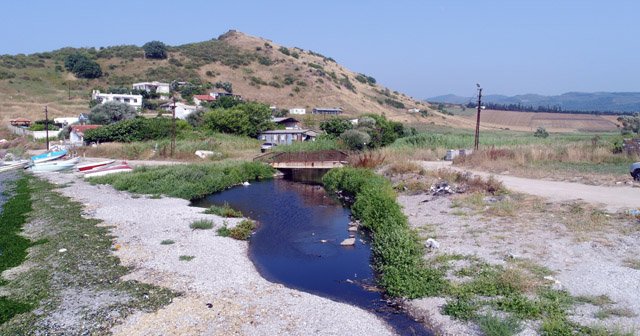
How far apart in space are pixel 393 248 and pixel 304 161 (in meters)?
28.8

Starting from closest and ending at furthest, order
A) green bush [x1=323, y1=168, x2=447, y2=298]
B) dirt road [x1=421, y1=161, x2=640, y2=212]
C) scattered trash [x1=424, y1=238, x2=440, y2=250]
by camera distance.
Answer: green bush [x1=323, y1=168, x2=447, y2=298]
scattered trash [x1=424, y1=238, x2=440, y2=250]
dirt road [x1=421, y1=161, x2=640, y2=212]

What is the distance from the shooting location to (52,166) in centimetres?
4072

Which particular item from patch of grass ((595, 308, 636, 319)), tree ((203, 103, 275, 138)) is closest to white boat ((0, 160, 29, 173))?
tree ((203, 103, 275, 138))

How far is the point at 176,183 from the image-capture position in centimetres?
3212

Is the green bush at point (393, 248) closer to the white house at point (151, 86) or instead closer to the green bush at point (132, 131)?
the green bush at point (132, 131)

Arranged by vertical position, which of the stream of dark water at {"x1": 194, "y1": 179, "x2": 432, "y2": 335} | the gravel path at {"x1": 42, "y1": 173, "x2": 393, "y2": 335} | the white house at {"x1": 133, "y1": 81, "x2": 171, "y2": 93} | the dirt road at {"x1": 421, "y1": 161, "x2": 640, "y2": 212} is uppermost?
the white house at {"x1": 133, "y1": 81, "x2": 171, "y2": 93}

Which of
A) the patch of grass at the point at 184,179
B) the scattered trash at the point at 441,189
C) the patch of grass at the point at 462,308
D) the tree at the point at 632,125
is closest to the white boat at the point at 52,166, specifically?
Result: the patch of grass at the point at 184,179

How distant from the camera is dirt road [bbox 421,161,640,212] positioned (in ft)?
68.3

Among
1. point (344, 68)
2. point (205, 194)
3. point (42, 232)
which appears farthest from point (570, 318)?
point (344, 68)

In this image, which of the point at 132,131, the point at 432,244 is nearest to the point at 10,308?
the point at 432,244

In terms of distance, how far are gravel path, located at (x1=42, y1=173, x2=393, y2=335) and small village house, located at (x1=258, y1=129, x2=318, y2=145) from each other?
36.1m

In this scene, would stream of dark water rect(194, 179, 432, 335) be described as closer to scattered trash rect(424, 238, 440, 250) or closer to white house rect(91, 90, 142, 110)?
scattered trash rect(424, 238, 440, 250)

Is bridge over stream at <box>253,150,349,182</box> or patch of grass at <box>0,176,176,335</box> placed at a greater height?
bridge over stream at <box>253,150,349,182</box>

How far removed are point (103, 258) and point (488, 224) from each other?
1458 cm
